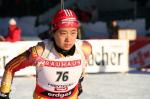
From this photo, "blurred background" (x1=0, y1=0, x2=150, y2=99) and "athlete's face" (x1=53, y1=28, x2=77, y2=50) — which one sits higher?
"athlete's face" (x1=53, y1=28, x2=77, y2=50)

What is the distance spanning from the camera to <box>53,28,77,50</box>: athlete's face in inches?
173

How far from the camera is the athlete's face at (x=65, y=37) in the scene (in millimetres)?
4406

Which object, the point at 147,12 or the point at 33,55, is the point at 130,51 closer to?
the point at 33,55

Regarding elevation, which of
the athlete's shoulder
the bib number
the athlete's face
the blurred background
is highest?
the athlete's face

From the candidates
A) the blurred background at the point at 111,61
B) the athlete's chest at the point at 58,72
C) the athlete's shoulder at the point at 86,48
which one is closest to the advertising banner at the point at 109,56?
the blurred background at the point at 111,61

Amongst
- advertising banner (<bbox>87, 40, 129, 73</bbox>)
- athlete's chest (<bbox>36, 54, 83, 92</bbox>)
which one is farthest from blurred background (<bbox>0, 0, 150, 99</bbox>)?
athlete's chest (<bbox>36, 54, 83, 92</bbox>)

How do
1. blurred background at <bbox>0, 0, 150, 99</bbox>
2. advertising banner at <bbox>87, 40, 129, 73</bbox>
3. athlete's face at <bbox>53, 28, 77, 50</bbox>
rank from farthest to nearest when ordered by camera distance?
1. advertising banner at <bbox>87, 40, 129, 73</bbox>
2. blurred background at <bbox>0, 0, 150, 99</bbox>
3. athlete's face at <bbox>53, 28, 77, 50</bbox>

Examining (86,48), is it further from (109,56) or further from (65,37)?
(109,56)

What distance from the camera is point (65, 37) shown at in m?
4.41

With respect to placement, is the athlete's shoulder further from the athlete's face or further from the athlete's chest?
the athlete's face

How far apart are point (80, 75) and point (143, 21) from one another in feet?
55.3

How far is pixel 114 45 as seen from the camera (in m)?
13.6

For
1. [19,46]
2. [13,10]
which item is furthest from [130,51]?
[13,10]

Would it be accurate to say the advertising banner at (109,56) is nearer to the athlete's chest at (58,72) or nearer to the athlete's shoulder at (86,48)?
the athlete's shoulder at (86,48)
